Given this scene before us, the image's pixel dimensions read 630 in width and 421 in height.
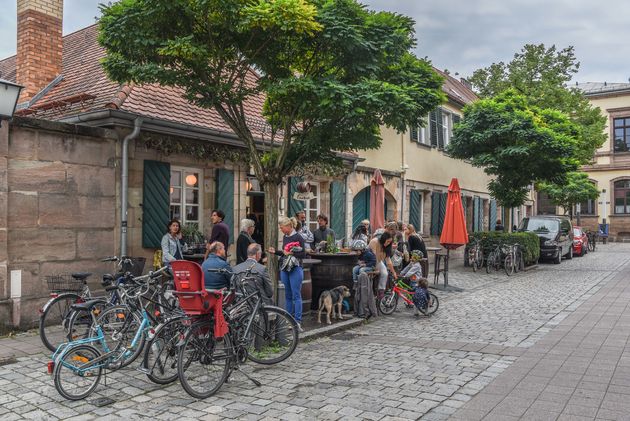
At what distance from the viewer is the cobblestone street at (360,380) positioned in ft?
16.5

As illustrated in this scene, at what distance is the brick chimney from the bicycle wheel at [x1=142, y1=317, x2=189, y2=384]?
8.15 m

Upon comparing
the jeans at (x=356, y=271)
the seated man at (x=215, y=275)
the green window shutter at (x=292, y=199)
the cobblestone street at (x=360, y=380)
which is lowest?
the cobblestone street at (x=360, y=380)

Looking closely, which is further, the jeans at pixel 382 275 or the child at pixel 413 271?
the child at pixel 413 271

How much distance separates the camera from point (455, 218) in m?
15.0

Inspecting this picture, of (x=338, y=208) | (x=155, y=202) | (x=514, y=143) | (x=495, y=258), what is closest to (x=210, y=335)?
(x=155, y=202)

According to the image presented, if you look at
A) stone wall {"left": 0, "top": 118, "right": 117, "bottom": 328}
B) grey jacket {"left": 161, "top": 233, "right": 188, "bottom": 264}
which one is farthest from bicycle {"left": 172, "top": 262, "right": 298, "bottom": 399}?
stone wall {"left": 0, "top": 118, "right": 117, "bottom": 328}

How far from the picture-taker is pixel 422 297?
32.3 feet

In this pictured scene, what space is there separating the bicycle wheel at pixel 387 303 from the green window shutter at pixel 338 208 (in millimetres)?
5520

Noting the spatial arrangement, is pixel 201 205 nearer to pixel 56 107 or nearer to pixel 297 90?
pixel 56 107

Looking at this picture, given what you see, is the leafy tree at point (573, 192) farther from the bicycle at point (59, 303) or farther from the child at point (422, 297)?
the bicycle at point (59, 303)

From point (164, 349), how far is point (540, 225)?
64.8 ft

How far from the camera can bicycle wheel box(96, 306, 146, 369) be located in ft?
19.2

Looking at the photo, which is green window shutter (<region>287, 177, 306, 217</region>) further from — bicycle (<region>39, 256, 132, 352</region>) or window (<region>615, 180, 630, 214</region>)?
window (<region>615, 180, 630, 214</region>)

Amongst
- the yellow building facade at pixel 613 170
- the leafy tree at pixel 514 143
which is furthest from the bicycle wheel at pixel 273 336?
the yellow building facade at pixel 613 170
